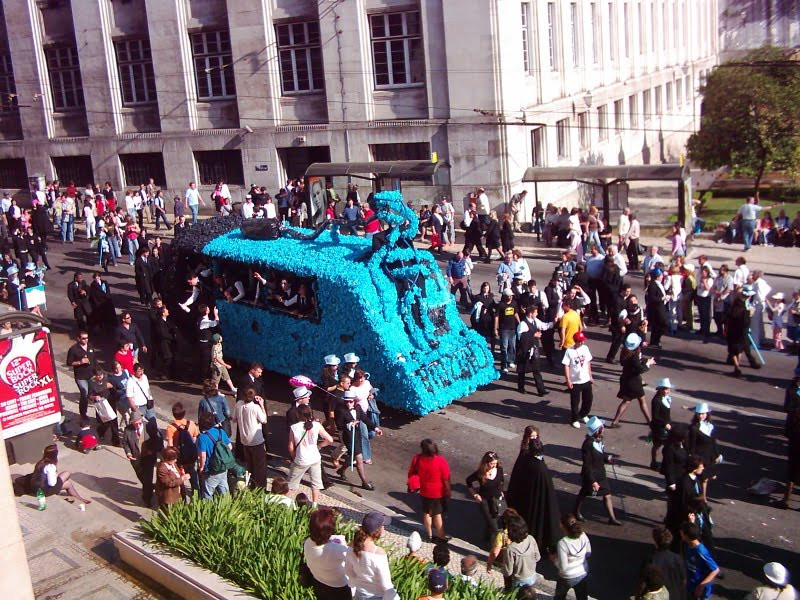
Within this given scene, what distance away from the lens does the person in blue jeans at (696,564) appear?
9.09 m

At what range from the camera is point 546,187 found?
3127 cm

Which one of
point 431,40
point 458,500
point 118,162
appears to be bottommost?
point 458,500

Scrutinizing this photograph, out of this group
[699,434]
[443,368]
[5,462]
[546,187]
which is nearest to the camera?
[5,462]

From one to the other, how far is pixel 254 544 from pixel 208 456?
2.06m

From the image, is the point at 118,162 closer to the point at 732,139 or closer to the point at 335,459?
the point at 732,139

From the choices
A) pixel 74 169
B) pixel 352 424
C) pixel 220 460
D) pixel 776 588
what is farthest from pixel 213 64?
pixel 776 588

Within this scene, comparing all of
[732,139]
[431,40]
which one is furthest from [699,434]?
[732,139]

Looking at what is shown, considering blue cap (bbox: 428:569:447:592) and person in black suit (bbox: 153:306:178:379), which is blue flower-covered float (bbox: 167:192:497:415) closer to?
person in black suit (bbox: 153:306:178:379)

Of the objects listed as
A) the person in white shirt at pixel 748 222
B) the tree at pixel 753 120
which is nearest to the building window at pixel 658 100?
the tree at pixel 753 120

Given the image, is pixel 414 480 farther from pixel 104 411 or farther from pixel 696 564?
pixel 104 411

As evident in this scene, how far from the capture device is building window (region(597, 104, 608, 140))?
38.4 meters

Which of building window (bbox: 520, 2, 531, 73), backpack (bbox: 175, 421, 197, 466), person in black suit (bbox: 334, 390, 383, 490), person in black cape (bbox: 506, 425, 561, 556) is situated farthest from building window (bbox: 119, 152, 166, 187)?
person in black cape (bbox: 506, 425, 561, 556)

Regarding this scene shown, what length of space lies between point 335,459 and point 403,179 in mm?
16502

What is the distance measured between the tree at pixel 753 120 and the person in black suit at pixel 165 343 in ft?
81.2
